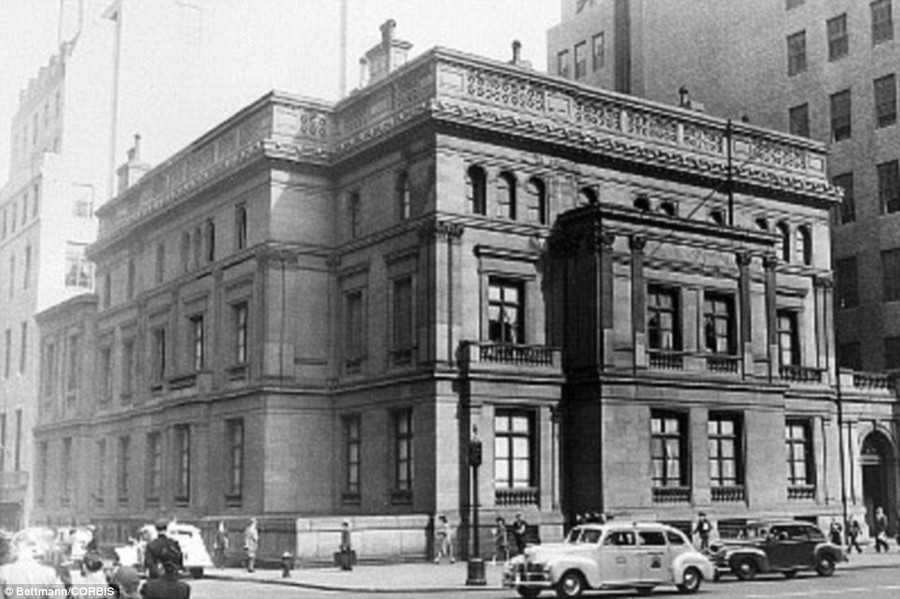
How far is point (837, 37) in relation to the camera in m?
60.0

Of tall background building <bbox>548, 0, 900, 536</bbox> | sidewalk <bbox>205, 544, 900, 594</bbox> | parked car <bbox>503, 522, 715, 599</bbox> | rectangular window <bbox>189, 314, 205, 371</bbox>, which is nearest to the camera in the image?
parked car <bbox>503, 522, 715, 599</bbox>

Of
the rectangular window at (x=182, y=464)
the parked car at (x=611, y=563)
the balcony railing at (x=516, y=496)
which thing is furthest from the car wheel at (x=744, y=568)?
the rectangular window at (x=182, y=464)

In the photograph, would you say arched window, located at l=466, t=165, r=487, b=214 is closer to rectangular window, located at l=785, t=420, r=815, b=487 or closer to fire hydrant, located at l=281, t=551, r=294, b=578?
fire hydrant, located at l=281, t=551, r=294, b=578

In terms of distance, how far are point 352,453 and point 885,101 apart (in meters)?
31.1

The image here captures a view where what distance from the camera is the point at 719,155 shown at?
48062mm

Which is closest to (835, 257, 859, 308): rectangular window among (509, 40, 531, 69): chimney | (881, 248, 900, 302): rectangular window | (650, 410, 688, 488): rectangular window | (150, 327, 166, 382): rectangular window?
(881, 248, 900, 302): rectangular window

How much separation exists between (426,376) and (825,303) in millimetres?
19538

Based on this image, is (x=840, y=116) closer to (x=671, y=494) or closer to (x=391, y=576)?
(x=671, y=494)

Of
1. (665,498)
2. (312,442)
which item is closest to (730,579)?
(665,498)

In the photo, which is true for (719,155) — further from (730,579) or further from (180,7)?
(180,7)

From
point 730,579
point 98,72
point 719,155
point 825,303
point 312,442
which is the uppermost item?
point 98,72

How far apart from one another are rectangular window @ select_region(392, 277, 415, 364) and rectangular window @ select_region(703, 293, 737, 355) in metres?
10.6

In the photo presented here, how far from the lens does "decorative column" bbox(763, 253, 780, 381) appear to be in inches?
1804

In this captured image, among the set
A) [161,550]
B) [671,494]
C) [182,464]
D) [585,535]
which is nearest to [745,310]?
[671,494]
